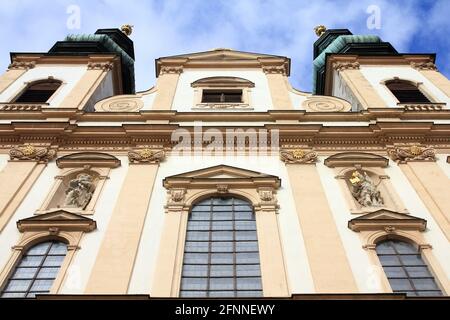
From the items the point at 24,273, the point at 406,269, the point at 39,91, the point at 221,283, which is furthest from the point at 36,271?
the point at 39,91

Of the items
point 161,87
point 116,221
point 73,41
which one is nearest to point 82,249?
point 116,221

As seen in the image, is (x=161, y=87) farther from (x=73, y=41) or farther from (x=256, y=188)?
(x=73, y=41)

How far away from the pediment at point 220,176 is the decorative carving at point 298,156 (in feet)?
3.96

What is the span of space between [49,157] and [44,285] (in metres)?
4.89

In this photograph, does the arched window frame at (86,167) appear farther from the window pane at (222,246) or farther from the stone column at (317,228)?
the stone column at (317,228)

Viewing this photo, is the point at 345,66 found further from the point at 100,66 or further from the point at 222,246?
the point at 222,246

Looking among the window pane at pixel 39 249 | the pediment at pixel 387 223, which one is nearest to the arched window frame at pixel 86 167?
the window pane at pixel 39 249

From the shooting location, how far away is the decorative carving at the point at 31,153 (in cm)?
1409

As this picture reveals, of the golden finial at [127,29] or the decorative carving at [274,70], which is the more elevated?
the golden finial at [127,29]

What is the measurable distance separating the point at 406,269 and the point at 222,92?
994cm

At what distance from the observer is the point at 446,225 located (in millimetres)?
A: 11406

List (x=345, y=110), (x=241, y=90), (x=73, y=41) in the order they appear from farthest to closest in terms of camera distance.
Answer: (x=73, y=41) < (x=241, y=90) < (x=345, y=110)

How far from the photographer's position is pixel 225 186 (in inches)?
510

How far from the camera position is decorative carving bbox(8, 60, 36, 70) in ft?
68.4
